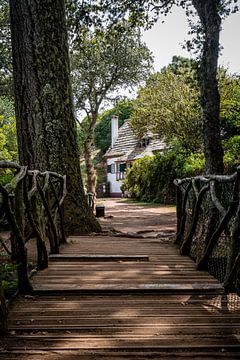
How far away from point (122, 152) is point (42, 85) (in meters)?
28.9

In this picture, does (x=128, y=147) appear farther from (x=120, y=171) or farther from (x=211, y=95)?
(x=211, y=95)

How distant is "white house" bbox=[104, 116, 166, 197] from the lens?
32.9 m

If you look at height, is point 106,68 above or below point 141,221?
above

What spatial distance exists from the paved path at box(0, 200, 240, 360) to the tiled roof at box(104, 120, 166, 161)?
90.4 ft

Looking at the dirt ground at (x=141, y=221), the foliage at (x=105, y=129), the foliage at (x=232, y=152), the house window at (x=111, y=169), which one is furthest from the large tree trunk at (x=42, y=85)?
the foliage at (x=105, y=129)

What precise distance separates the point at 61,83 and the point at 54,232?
3.15m

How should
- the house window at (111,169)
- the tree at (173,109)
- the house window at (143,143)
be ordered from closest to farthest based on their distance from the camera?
1. the tree at (173,109)
2. the house window at (143,143)
3. the house window at (111,169)

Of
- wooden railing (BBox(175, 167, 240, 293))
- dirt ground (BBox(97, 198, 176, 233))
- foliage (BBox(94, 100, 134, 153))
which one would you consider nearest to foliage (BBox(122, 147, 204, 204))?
dirt ground (BBox(97, 198, 176, 233))

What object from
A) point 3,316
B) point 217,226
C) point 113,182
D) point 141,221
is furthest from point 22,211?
point 113,182

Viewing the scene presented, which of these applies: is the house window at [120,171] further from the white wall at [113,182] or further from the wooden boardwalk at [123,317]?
the wooden boardwalk at [123,317]

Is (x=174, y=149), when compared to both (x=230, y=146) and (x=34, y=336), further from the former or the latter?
(x=34, y=336)

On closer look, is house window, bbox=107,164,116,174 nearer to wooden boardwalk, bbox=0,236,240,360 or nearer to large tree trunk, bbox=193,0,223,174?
large tree trunk, bbox=193,0,223,174

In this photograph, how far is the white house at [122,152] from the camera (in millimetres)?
32938

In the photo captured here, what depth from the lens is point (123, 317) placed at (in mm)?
2520
